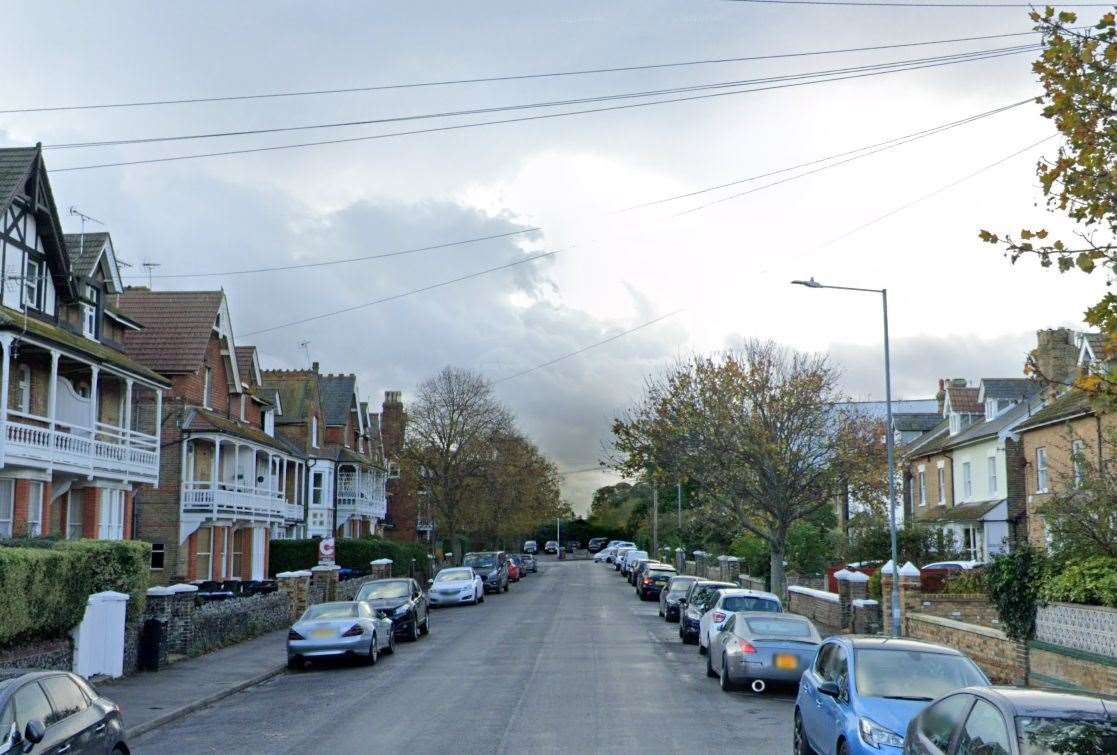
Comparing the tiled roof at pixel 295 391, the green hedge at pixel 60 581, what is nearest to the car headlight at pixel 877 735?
the green hedge at pixel 60 581

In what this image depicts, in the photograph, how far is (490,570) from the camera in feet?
165

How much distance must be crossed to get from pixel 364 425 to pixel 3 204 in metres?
43.3

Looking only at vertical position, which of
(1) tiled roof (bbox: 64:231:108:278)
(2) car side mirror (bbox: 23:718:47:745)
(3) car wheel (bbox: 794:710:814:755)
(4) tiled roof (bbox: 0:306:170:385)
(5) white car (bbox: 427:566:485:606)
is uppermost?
(1) tiled roof (bbox: 64:231:108:278)

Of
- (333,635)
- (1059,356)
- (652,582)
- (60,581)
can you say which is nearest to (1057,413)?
(1059,356)

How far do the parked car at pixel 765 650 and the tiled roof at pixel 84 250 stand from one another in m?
21.4

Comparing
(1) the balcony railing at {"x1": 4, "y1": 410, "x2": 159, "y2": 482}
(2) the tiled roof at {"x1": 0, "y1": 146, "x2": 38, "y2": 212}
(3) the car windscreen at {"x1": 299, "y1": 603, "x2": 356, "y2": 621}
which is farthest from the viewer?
(2) the tiled roof at {"x1": 0, "y1": 146, "x2": 38, "y2": 212}

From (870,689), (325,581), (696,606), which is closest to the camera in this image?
(870,689)

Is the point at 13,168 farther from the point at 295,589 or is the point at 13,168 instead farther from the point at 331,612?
the point at 331,612

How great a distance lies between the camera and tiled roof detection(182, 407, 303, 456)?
38812mm

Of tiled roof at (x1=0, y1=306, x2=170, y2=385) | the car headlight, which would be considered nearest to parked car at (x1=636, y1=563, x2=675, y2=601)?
tiled roof at (x1=0, y1=306, x2=170, y2=385)

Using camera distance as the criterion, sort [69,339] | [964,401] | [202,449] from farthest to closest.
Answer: [964,401], [202,449], [69,339]

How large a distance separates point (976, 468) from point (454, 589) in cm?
1997

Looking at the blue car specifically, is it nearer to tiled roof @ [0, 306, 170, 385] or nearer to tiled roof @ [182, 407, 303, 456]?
tiled roof @ [0, 306, 170, 385]

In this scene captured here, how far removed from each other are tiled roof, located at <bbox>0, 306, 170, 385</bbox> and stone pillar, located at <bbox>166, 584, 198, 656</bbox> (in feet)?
22.6
